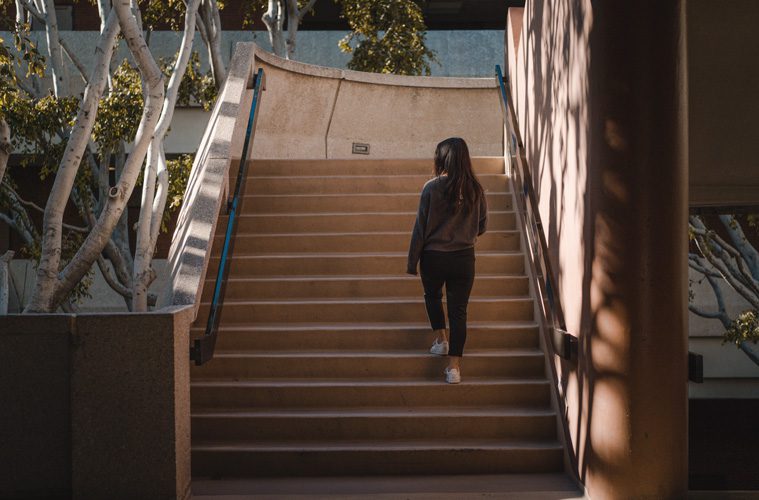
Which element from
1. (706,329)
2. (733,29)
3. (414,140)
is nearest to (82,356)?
(733,29)

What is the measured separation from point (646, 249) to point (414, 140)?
9.98 metres

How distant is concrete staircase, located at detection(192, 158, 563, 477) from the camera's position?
18.5 feet

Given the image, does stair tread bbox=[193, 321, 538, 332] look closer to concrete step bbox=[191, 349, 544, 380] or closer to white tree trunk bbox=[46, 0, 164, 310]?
concrete step bbox=[191, 349, 544, 380]

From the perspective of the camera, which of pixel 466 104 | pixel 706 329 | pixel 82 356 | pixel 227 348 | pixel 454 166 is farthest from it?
pixel 706 329

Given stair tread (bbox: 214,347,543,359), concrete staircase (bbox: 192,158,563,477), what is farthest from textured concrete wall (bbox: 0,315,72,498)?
stair tread (bbox: 214,347,543,359)

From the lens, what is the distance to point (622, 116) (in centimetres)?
474

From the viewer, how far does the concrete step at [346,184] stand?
9125 mm

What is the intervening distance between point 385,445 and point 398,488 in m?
0.47

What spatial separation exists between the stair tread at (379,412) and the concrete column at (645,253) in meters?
1.25

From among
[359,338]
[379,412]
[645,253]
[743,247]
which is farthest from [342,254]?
[743,247]

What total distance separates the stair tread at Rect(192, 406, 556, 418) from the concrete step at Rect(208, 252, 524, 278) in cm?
180

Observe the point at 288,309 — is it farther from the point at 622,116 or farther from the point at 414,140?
Answer: the point at 414,140

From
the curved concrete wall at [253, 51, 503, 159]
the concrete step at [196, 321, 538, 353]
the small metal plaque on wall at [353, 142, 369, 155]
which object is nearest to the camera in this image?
the concrete step at [196, 321, 538, 353]

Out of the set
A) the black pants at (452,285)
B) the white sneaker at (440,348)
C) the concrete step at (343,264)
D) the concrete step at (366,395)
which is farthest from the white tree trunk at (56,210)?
the white sneaker at (440,348)
